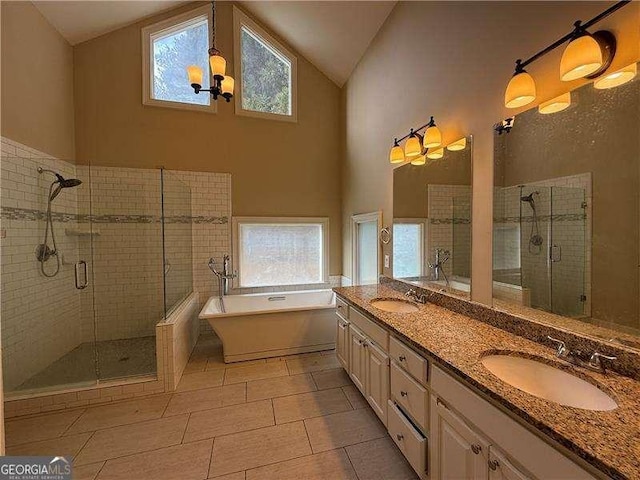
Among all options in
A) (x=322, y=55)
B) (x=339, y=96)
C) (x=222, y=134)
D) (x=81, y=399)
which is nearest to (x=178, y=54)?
(x=222, y=134)

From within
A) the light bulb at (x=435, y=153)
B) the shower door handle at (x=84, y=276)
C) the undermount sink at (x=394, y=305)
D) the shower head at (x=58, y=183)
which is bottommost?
the undermount sink at (x=394, y=305)

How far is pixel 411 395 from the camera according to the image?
5.16ft

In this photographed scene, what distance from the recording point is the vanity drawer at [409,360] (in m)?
1.46

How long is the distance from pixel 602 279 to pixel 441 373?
85 centimetres

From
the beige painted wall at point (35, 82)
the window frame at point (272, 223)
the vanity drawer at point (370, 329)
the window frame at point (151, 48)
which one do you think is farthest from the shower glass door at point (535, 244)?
the beige painted wall at point (35, 82)

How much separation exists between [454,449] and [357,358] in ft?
3.69

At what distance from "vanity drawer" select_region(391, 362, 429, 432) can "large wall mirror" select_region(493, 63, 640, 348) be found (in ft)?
2.48

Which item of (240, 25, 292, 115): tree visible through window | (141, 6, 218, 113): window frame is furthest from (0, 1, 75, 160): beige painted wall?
(240, 25, 292, 115): tree visible through window

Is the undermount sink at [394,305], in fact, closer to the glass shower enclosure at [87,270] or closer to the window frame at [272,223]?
the window frame at [272,223]

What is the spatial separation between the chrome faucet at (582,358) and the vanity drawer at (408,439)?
2.62ft

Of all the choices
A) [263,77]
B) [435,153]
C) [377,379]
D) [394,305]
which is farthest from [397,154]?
[263,77]

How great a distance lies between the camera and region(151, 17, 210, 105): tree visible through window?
12.3 ft

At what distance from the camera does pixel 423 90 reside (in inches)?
96.8

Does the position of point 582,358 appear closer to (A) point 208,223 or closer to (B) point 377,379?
(B) point 377,379
